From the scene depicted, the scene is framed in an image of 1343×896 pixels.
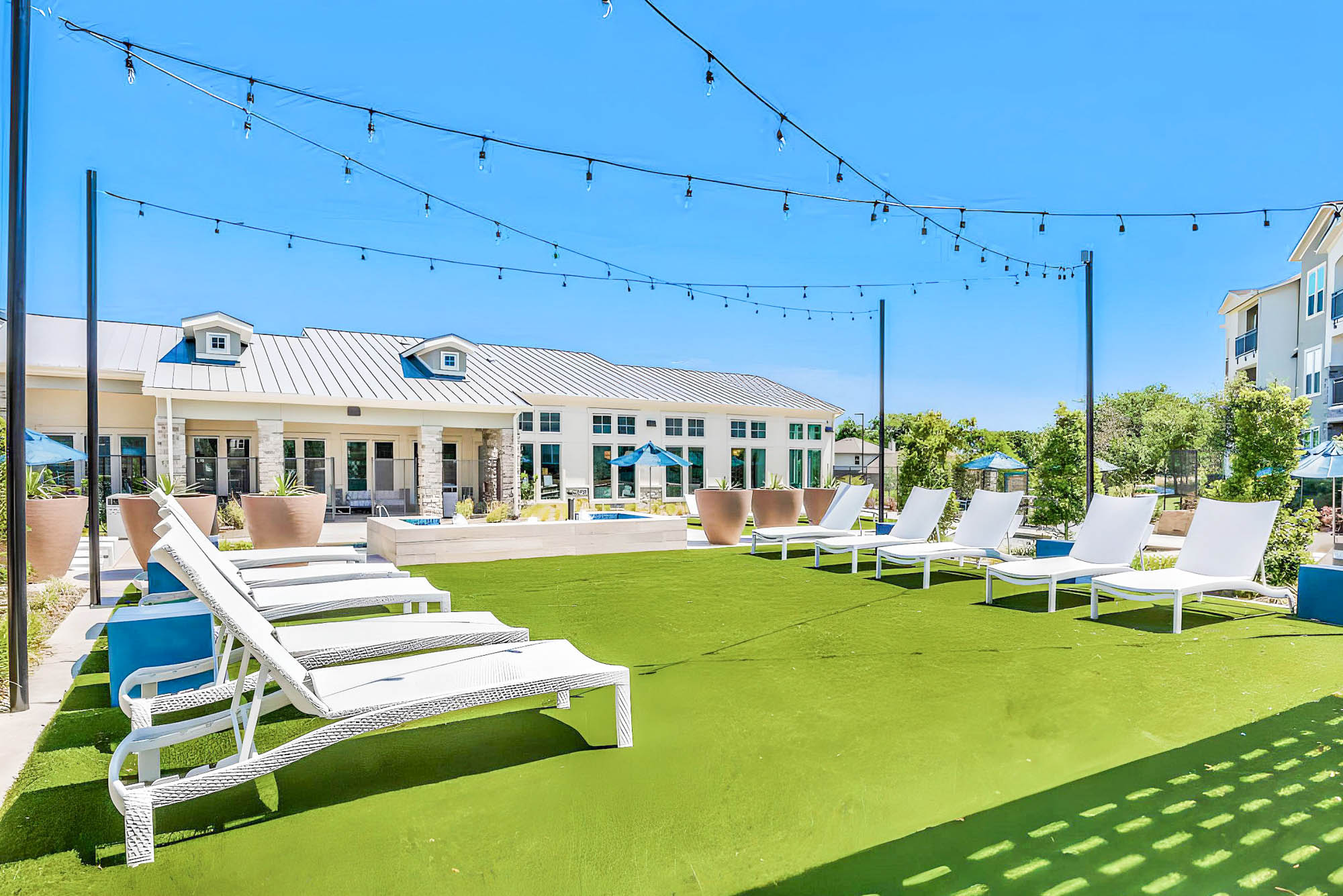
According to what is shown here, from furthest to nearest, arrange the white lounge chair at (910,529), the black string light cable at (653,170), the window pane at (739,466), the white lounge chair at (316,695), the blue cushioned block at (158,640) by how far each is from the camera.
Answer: the window pane at (739,466) → the white lounge chair at (910,529) → the black string light cable at (653,170) → the blue cushioned block at (158,640) → the white lounge chair at (316,695)

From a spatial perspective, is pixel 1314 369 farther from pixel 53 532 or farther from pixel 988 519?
pixel 53 532

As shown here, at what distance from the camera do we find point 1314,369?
71.5 ft

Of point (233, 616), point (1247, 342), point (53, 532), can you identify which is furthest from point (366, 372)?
point (1247, 342)

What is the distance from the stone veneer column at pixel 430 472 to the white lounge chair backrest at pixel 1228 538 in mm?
14525

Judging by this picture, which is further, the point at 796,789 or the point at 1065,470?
the point at 1065,470

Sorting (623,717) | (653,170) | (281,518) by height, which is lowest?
(623,717)

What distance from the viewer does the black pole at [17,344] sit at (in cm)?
377

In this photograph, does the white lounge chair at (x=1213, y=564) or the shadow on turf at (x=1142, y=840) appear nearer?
the shadow on turf at (x=1142, y=840)

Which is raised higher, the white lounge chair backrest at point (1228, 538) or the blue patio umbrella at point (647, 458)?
the blue patio umbrella at point (647, 458)

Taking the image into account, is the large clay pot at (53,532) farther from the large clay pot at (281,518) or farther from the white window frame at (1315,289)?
the white window frame at (1315,289)

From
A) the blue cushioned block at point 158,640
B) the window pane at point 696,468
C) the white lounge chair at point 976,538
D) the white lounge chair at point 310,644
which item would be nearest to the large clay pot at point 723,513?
the white lounge chair at point 976,538

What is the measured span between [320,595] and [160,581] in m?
1.44

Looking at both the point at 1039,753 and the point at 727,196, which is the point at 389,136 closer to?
the point at 727,196

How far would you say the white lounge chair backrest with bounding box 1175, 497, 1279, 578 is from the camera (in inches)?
236
